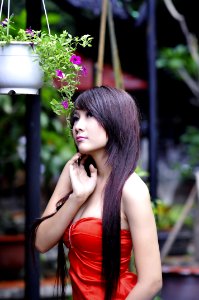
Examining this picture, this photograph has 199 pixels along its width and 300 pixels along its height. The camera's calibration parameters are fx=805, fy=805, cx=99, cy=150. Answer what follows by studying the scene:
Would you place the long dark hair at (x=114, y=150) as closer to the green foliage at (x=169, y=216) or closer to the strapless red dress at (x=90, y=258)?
the strapless red dress at (x=90, y=258)

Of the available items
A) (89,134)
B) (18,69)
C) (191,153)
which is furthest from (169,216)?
(89,134)

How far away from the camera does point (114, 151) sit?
3.23m

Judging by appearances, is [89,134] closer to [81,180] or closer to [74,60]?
[81,180]

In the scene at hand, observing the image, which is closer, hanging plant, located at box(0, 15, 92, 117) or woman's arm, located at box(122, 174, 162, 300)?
woman's arm, located at box(122, 174, 162, 300)

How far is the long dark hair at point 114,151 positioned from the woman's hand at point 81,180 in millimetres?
76

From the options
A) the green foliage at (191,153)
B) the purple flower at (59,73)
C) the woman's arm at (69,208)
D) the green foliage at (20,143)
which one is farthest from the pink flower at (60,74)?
the green foliage at (191,153)

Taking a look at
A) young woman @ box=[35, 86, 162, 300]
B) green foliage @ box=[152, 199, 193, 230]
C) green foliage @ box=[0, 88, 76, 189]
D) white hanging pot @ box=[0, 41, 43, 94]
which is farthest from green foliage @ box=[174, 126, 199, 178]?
young woman @ box=[35, 86, 162, 300]

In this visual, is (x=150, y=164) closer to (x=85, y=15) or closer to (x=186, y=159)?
(x=85, y=15)

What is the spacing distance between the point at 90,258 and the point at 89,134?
0.49m

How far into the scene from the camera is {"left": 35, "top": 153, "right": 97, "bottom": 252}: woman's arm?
324 centimetres

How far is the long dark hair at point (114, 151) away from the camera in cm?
316

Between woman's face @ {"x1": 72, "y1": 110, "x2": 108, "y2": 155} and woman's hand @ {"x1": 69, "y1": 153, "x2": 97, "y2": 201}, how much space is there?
0.11 metres

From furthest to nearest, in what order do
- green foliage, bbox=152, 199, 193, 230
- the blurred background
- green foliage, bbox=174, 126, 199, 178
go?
1. green foliage, bbox=152, 199, 193, 230
2. green foliage, bbox=174, 126, 199, 178
3. the blurred background

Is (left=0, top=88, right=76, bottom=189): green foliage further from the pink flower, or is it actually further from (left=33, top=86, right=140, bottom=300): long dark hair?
(left=33, top=86, right=140, bottom=300): long dark hair
